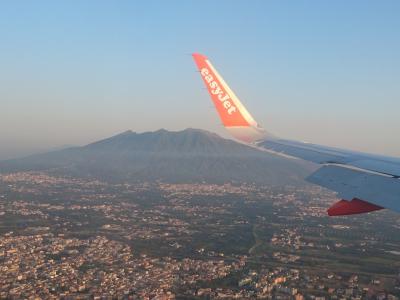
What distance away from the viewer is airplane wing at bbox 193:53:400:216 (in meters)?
7.94

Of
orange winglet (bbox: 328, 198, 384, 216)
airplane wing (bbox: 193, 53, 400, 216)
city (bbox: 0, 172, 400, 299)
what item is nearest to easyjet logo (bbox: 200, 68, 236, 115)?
airplane wing (bbox: 193, 53, 400, 216)

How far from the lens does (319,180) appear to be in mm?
9539

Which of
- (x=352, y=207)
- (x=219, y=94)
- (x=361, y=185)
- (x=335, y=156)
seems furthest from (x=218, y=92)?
(x=352, y=207)

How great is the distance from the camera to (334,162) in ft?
37.7

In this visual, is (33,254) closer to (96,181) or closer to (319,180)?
(319,180)

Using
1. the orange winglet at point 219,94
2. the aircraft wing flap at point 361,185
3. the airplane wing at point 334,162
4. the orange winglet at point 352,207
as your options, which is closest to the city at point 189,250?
the airplane wing at point 334,162

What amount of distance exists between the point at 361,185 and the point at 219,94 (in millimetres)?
6832

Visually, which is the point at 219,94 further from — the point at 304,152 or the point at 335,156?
the point at 335,156

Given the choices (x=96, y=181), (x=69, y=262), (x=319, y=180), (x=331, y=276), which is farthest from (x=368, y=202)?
(x=96, y=181)

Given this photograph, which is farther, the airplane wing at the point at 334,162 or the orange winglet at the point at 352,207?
the orange winglet at the point at 352,207

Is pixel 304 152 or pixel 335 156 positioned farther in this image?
pixel 304 152

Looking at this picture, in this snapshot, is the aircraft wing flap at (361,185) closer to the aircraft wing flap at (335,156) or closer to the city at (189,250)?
the aircraft wing flap at (335,156)

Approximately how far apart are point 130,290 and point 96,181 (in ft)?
484

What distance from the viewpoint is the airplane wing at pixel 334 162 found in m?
7.94
